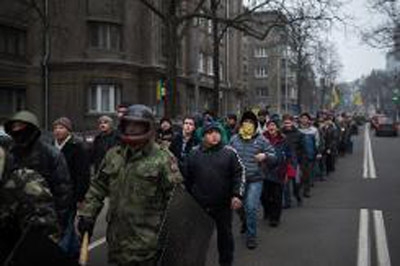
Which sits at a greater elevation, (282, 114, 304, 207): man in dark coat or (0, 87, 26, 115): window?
(0, 87, 26, 115): window

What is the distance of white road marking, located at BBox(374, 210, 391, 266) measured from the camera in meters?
8.62

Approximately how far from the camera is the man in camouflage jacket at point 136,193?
16.0 ft

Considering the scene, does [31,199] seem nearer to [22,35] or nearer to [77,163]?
[77,163]

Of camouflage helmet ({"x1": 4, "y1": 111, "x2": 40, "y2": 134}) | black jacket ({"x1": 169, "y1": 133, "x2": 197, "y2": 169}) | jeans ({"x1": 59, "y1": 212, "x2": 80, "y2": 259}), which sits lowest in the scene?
jeans ({"x1": 59, "y1": 212, "x2": 80, "y2": 259})

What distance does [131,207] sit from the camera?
4871mm

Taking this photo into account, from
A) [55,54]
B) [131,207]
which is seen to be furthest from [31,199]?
[55,54]

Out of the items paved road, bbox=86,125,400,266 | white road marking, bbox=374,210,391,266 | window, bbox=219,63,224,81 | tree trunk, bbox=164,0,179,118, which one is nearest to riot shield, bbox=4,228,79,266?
paved road, bbox=86,125,400,266

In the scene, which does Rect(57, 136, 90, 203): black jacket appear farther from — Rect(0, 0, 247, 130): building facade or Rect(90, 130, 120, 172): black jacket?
Rect(0, 0, 247, 130): building facade

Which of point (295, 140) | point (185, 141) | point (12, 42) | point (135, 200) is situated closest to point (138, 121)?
point (135, 200)

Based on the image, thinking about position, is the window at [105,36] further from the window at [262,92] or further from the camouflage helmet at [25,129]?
the window at [262,92]

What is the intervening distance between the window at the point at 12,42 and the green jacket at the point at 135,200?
108 feet

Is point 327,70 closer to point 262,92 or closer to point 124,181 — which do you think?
point 262,92

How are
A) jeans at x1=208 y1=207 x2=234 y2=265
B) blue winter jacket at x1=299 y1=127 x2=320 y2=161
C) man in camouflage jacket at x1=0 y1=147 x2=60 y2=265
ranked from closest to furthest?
man in camouflage jacket at x1=0 y1=147 x2=60 y2=265 → jeans at x1=208 y1=207 x2=234 y2=265 → blue winter jacket at x1=299 y1=127 x2=320 y2=161

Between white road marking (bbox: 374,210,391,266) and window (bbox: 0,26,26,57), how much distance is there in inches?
1090
